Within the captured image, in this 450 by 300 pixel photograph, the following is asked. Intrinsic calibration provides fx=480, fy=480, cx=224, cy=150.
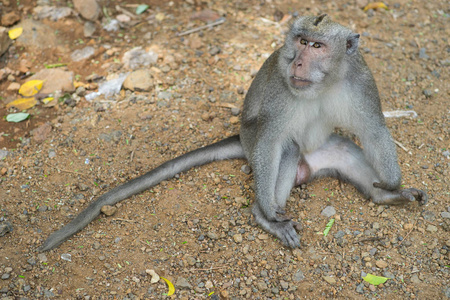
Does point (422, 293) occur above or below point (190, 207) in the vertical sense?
below

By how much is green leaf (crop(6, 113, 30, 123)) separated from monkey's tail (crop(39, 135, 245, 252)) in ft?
5.12

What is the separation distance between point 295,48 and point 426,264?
1.96m

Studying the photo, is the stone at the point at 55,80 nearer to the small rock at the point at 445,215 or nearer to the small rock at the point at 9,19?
the small rock at the point at 9,19

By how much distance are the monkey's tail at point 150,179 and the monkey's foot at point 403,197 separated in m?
1.34

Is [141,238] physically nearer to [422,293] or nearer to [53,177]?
[53,177]

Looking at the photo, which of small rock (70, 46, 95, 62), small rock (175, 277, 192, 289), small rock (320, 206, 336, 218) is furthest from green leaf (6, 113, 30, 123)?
small rock (320, 206, 336, 218)

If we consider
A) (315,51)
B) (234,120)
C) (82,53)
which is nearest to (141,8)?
(82,53)

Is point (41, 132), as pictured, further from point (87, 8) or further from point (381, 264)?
point (381, 264)

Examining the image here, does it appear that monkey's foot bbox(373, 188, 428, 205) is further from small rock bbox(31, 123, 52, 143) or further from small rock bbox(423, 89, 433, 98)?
small rock bbox(31, 123, 52, 143)

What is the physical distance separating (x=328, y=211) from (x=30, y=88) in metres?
3.47

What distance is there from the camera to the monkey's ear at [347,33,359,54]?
139 inches

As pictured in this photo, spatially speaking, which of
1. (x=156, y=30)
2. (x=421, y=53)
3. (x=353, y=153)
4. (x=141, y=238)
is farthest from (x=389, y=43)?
(x=141, y=238)

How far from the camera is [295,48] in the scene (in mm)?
3531

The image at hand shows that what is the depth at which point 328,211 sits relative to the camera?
4195 mm
